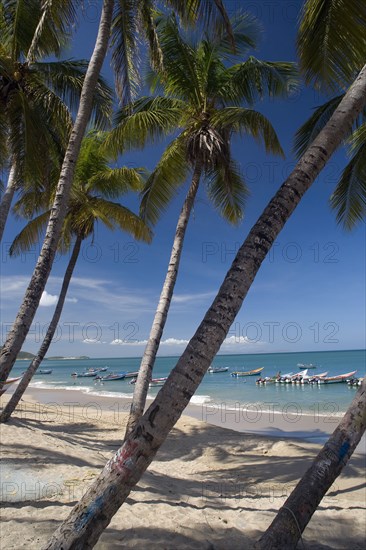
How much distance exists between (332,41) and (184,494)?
773 centimetres

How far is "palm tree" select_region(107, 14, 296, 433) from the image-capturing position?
30.9 ft

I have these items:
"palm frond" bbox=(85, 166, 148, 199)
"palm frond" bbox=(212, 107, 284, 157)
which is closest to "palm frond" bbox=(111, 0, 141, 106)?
"palm frond" bbox=(212, 107, 284, 157)

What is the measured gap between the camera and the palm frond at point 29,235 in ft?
43.9

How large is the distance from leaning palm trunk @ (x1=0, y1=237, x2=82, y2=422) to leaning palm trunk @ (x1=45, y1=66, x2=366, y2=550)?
32.1 feet

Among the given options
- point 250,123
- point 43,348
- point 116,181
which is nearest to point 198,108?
point 250,123

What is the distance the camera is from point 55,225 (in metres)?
5.45

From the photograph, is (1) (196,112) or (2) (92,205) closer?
(1) (196,112)

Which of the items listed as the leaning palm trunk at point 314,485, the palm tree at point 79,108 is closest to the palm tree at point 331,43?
the palm tree at point 79,108

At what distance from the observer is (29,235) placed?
45.6ft

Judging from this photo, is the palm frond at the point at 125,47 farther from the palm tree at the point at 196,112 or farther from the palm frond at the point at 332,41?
the palm frond at the point at 332,41

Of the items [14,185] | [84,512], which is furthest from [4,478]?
[14,185]

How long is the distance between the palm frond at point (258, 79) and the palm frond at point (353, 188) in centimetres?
217

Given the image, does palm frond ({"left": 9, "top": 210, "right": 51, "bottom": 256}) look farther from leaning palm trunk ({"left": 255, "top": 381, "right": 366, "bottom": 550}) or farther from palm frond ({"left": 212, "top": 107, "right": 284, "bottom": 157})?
leaning palm trunk ({"left": 255, "top": 381, "right": 366, "bottom": 550})

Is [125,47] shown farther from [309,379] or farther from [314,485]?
[309,379]
